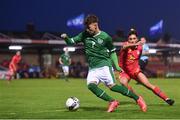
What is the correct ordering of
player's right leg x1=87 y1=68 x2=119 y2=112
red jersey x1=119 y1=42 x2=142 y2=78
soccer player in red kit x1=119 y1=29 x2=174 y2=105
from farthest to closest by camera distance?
1. red jersey x1=119 y1=42 x2=142 y2=78
2. soccer player in red kit x1=119 y1=29 x2=174 y2=105
3. player's right leg x1=87 y1=68 x2=119 y2=112

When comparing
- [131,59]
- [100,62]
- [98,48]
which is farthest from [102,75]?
[131,59]

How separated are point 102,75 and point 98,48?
0.64 m

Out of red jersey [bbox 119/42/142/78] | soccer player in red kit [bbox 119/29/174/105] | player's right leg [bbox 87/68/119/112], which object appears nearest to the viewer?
player's right leg [bbox 87/68/119/112]

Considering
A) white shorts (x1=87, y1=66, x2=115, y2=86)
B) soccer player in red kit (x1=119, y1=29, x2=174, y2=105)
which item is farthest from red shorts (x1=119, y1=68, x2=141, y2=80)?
white shorts (x1=87, y1=66, x2=115, y2=86)

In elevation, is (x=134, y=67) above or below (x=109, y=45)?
below

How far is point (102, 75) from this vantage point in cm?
1269

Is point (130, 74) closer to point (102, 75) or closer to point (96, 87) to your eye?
point (102, 75)

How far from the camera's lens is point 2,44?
6025 cm

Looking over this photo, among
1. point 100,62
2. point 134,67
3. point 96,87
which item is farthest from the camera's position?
point 134,67

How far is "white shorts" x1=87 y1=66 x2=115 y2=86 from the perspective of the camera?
12.7 metres

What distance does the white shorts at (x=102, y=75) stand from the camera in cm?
1270

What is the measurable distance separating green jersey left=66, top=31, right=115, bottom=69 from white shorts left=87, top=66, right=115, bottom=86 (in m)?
0.11

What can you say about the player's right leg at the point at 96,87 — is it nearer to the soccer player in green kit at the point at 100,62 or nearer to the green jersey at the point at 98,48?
the soccer player in green kit at the point at 100,62

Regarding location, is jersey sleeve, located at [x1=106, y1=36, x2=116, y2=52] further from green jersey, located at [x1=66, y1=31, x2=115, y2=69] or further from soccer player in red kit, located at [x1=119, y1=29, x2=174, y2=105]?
soccer player in red kit, located at [x1=119, y1=29, x2=174, y2=105]
